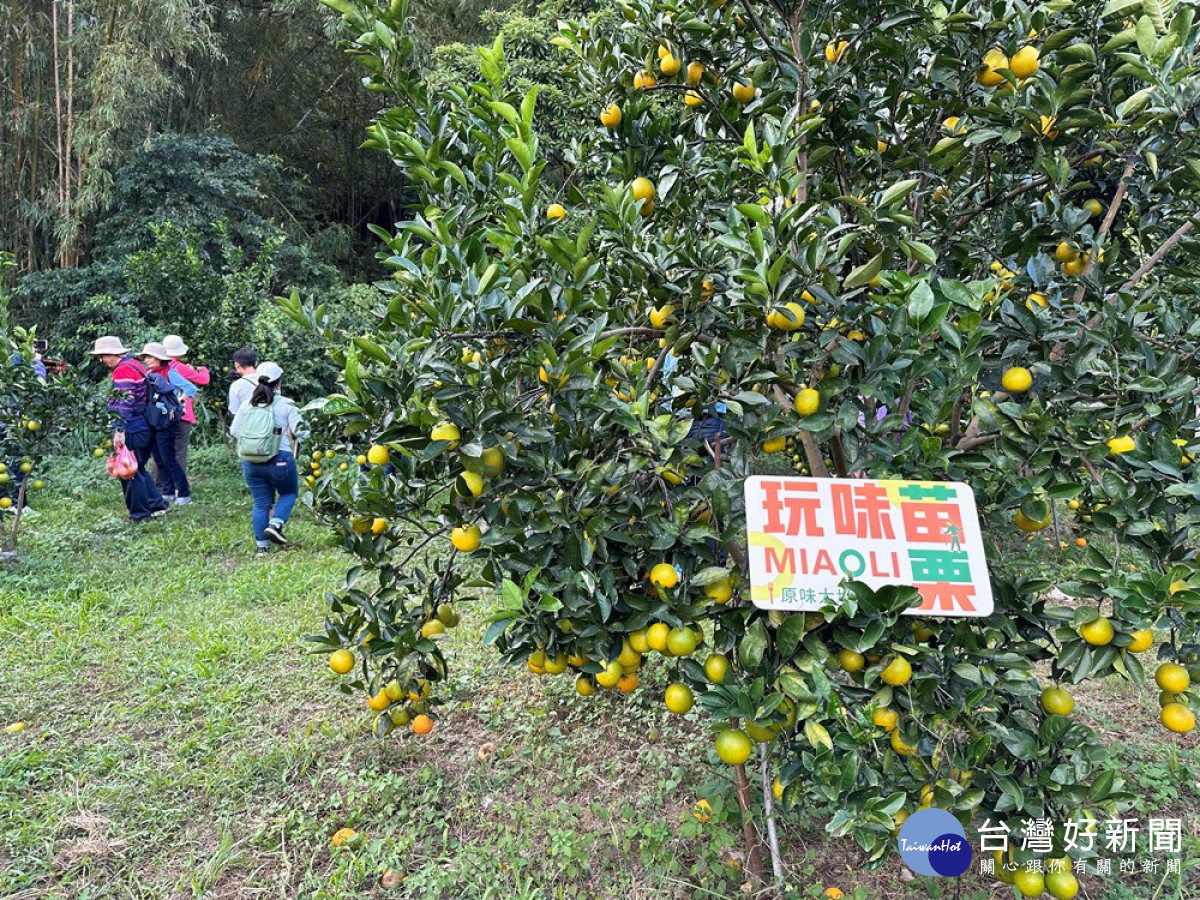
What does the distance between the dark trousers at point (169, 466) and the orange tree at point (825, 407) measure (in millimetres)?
4958

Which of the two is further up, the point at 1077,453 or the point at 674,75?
the point at 674,75

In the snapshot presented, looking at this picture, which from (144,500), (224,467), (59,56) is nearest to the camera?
(144,500)

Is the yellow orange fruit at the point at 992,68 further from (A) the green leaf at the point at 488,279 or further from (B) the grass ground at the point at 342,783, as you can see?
(B) the grass ground at the point at 342,783

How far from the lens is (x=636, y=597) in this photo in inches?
58.7

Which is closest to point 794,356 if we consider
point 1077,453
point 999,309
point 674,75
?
point 999,309

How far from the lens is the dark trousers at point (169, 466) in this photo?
5930 millimetres

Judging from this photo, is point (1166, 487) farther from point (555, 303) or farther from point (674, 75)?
point (674, 75)

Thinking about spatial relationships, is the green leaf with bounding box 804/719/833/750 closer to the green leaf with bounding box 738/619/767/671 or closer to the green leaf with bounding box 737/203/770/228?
the green leaf with bounding box 738/619/767/671

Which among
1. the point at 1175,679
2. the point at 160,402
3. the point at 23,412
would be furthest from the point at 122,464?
the point at 1175,679

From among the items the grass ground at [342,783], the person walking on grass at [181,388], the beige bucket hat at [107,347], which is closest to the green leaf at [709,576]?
the grass ground at [342,783]

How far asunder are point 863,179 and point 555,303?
113 centimetres

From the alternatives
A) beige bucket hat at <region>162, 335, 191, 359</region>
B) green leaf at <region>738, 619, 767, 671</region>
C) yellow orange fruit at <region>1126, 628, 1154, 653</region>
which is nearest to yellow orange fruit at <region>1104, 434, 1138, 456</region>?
yellow orange fruit at <region>1126, 628, 1154, 653</region>

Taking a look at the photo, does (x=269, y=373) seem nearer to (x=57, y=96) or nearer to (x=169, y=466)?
(x=169, y=466)

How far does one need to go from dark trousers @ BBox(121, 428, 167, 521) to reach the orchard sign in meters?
5.50
